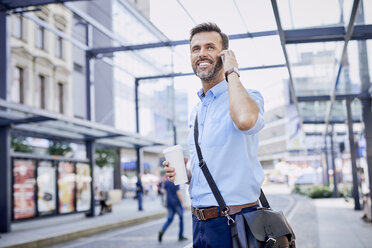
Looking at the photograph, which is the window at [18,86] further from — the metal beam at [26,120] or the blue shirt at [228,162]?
the blue shirt at [228,162]

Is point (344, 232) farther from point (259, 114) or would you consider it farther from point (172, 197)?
point (259, 114)

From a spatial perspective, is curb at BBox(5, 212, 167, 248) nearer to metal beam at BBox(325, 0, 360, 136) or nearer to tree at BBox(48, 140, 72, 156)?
metal beam at BBox(325, 0, 360, 136)

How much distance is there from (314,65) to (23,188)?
9328 mm

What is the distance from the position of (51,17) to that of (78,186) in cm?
1552

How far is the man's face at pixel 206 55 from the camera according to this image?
2.46 meters

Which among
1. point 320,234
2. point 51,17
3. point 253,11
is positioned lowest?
point 320,234

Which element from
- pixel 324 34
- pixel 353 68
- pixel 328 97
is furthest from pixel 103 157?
pixel 324 34

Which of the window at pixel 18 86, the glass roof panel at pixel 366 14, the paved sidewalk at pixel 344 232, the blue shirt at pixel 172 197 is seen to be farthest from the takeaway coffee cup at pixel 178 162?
the window at pixel 18 86

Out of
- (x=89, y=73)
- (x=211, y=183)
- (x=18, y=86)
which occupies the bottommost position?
(x=211, y=183)

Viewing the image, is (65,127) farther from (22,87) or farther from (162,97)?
(162,97)

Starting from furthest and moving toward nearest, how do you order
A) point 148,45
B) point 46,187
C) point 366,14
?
1. point 148,45
2. point 46,187
3. point 366,14

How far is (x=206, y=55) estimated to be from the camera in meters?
2.45

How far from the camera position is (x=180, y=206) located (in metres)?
11.7

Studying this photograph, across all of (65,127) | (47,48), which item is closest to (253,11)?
(65,127)
